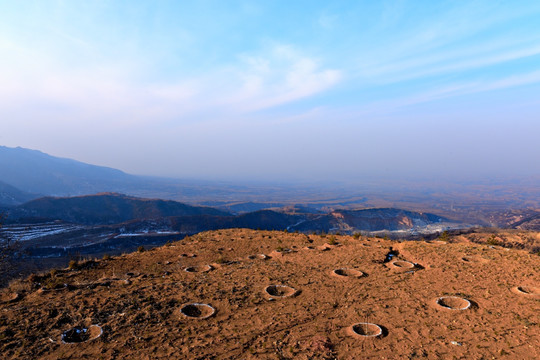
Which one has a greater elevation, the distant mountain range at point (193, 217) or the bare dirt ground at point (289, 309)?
the bare dirt ground at point (289, 309)

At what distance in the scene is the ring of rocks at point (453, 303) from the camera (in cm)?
813

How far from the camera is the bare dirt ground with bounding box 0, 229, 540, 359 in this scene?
6473 mm

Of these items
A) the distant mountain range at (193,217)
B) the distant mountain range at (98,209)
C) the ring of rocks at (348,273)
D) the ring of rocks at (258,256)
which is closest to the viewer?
the ring of rocks at (348,273)

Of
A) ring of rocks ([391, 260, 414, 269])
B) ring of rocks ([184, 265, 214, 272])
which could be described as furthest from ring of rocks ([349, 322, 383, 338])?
ring of rocks ([184, 265, 214, 272])

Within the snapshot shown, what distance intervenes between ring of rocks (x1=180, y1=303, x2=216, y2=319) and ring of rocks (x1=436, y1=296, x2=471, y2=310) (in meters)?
6.79

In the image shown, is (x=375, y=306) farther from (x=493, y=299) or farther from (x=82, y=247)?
(x=82, y=247)

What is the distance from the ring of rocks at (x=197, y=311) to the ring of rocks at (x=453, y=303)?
6.79 m

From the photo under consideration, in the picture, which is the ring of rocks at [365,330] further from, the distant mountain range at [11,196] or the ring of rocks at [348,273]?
the distant mountain range at [11,196]

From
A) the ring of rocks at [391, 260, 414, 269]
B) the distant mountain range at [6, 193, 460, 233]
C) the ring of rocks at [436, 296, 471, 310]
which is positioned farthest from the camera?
the distant mountain range at [6, 193, 460, 233]

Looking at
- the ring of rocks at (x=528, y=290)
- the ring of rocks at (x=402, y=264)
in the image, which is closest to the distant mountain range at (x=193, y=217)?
the ring of rocks at (x=402, y=264)

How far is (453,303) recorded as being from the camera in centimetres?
846

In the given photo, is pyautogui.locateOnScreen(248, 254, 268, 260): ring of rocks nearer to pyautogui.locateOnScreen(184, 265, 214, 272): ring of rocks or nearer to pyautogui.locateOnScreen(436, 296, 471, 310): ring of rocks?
pyautogui.locateOnScreen(184, 265, 214, 272): ring of rocks

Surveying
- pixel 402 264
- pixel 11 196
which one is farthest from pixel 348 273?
pixel 11 196

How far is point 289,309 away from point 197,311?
2782 mm
